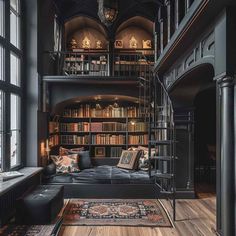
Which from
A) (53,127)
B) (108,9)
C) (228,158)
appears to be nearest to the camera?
(228,158)

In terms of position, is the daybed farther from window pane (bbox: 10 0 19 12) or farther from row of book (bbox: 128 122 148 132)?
window pane (bbox: 10 0 19 12)

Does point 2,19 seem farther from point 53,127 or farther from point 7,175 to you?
point 53,127

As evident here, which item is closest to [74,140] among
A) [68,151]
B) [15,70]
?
[68,151]

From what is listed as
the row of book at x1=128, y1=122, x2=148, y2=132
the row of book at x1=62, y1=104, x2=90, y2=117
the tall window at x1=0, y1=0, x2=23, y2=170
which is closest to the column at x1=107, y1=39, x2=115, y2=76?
the row of book at x1=62, y1=104, x2=90, y2=117

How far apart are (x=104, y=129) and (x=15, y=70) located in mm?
3179

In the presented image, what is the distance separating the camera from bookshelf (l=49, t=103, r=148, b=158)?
8555 mm

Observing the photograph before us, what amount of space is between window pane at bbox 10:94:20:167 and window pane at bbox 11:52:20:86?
317 millimetres

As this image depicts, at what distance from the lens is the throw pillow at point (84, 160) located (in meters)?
7.80

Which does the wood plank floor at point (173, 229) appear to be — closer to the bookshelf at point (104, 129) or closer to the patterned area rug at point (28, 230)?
the patterned area rug at point (28, 230)

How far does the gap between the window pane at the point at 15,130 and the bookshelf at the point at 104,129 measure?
6.73 ft

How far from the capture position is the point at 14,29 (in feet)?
20.7

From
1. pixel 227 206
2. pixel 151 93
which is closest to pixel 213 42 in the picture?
pixel 227 206

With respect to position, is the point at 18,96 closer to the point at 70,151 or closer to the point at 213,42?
the point at 70,151

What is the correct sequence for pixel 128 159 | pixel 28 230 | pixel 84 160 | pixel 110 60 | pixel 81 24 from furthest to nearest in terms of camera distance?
pixel 81 24, pixel 110 60, pixel 84 160, pixel 128 159, pixel 28 230
